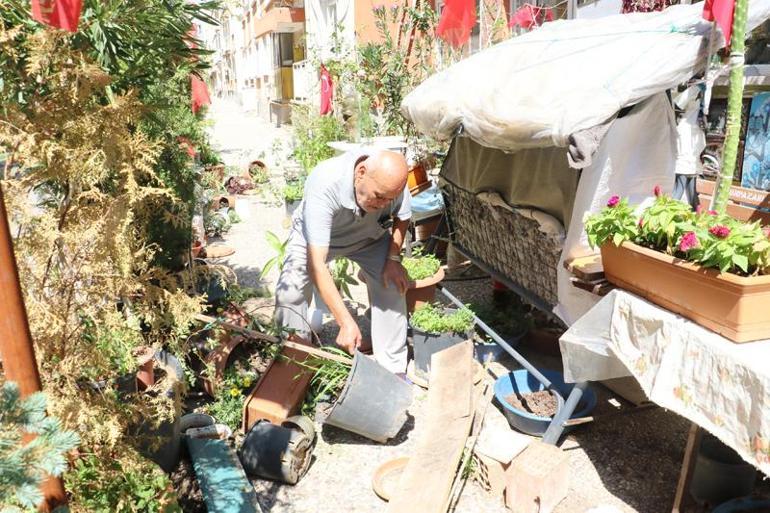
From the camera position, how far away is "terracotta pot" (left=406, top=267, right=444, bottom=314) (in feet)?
14.5

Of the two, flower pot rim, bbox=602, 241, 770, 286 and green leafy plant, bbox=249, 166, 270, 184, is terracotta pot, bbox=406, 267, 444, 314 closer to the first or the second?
flower pot rim, bbox=602, 241, 770, 286

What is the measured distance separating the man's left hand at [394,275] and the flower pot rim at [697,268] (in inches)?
62.5

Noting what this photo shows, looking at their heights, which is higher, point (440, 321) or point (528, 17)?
point (528, 17)

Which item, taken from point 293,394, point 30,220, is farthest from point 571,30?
point 30,220

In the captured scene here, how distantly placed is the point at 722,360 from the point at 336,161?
7.85 ft

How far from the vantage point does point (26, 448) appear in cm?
124

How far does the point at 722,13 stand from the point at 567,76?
747 mm

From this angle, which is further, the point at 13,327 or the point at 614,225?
the point at 614,225

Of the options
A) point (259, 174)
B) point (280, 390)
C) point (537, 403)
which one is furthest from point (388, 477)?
point (259, 174)

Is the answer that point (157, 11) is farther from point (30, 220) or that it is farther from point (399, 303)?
point (399, 303)

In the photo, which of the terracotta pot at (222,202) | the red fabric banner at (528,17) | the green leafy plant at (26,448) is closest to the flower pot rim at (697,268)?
the green leafy plant at (26,448)

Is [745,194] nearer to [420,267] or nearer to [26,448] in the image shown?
[420,267]

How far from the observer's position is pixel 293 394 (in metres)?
3.53

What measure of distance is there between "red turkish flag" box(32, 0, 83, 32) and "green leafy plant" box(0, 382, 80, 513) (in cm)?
132
